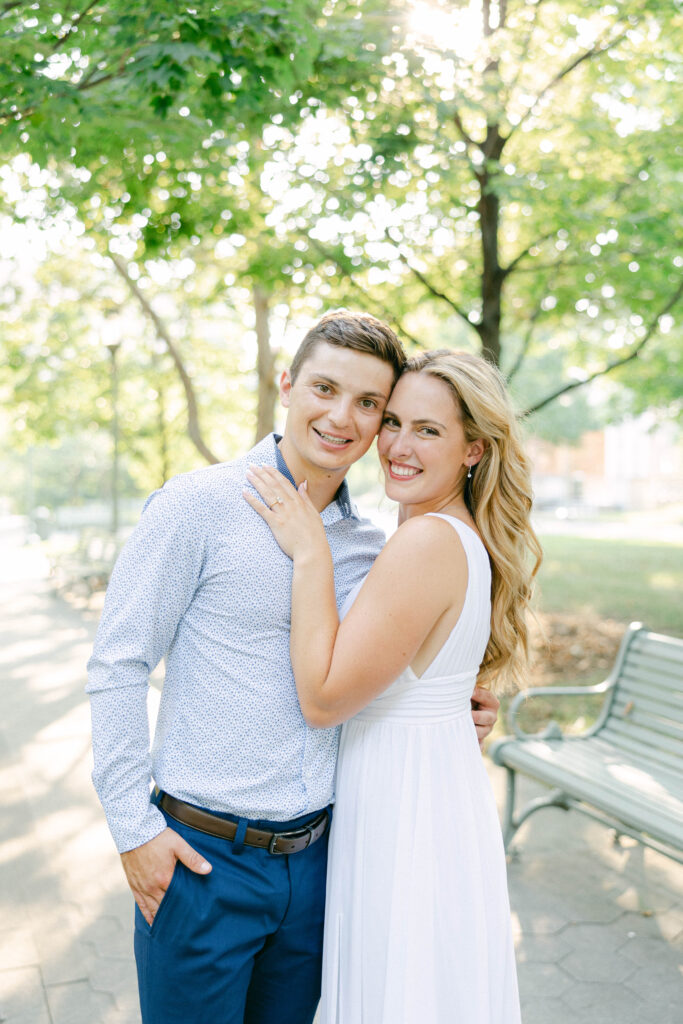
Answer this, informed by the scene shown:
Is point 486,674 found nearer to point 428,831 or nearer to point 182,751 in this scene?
point 428,831

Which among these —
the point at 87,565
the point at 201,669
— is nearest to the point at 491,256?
the point at 201,669

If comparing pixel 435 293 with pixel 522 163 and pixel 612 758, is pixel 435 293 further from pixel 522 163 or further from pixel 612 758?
pixel 612 758

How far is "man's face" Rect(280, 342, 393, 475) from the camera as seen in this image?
7.32 ft

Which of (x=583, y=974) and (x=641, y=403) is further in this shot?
(x=641, y=403)

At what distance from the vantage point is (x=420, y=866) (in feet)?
7.14

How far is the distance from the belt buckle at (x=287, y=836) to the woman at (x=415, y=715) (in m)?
0.08

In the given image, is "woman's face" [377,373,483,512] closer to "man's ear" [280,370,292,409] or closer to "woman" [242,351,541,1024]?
"woman" [242,351,541,1024]

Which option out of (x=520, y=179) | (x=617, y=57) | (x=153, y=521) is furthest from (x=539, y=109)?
(x=153, y=521)

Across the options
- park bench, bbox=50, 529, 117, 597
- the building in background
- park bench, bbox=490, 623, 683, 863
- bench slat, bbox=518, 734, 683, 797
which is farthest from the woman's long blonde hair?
the building in background

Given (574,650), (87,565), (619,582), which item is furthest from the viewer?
(619,582)

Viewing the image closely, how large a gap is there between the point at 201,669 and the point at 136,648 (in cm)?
16

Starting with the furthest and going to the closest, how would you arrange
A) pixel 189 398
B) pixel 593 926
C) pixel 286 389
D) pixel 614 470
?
pixel 614 470 → pixel 189 398 → pixel 593 926 → pixel 286 389

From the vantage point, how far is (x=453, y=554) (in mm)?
2207

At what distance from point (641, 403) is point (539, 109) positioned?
21.8 ft
